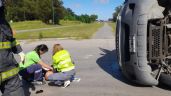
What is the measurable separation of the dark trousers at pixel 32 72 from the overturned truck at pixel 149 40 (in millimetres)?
1729

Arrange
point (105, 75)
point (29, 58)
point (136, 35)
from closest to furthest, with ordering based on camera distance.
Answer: point (136, 35) → point (29, 58) → point (105, 75)

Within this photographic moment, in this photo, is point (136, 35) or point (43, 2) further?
point (43, 2)

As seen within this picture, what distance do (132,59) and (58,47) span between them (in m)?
1.54

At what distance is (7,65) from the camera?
14.7 feet

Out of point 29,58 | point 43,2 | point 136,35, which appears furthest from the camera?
point 43,2

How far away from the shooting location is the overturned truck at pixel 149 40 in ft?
21.7

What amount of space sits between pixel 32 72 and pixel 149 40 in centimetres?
230

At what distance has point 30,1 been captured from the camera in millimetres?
82062

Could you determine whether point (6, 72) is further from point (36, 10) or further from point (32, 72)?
point (36, 10)

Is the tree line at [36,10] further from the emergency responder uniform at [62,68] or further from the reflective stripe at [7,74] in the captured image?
the reflective stripe at [7,74]

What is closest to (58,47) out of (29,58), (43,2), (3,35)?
(29,58)

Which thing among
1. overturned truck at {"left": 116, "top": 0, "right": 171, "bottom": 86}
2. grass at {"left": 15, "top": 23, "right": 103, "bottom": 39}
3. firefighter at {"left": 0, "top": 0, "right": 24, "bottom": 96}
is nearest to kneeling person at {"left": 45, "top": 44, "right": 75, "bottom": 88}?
overturned truck at {"left": 116, "top": 0, "right": 171, "bottom": 86}

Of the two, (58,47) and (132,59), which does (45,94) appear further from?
(132,59)

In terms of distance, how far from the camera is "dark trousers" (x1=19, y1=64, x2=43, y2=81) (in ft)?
23.5
